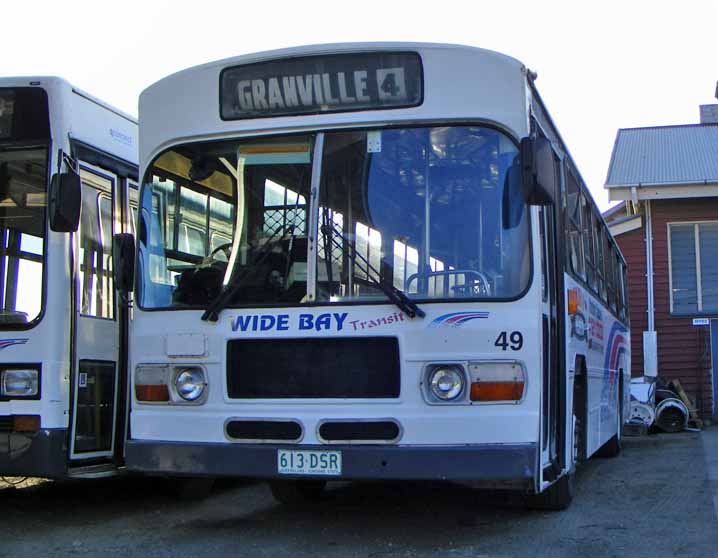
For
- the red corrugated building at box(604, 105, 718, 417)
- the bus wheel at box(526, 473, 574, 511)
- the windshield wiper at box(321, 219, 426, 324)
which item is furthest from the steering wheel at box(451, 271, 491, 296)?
the red corrugated building at box(604, 105, 718, 417)

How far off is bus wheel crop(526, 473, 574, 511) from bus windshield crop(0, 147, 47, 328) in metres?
3.95

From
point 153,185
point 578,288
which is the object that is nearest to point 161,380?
point 153,185

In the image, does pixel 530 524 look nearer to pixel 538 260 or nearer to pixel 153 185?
pixel 538 260

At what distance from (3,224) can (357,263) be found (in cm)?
280

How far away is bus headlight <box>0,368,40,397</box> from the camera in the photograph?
21.3 ft

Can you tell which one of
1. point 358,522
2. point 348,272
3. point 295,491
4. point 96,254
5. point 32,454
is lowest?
point 358,522

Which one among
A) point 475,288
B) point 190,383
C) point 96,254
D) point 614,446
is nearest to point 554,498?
point 475,288

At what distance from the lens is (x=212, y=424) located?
589 cm

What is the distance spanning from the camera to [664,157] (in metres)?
20.3

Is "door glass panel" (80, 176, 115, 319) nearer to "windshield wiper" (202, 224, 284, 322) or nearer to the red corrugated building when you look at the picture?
"windshield wiper" (202, 224, 284, 322)

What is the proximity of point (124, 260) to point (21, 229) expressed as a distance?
86cm

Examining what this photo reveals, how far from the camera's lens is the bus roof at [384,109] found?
18.9 feet

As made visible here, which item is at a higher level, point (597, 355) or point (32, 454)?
point (597, 355)

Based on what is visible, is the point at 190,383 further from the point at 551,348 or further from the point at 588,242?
the point at 588,242
